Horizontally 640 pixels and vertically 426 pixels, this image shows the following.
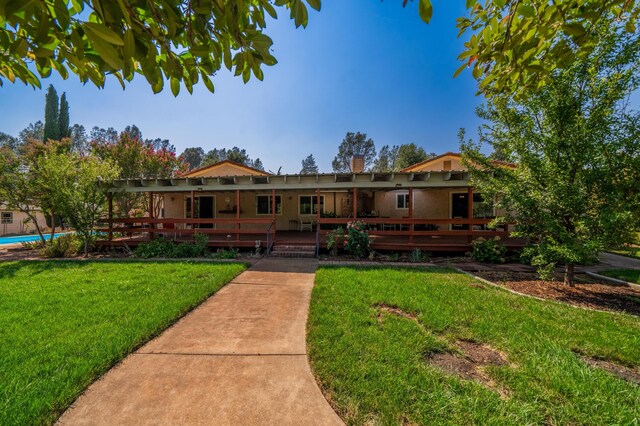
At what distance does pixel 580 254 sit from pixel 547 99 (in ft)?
9.67

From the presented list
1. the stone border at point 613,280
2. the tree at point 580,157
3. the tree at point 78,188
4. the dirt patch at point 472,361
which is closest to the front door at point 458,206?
the stone border at point 613,280

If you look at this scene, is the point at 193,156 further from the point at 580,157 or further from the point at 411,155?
the point at 580,157

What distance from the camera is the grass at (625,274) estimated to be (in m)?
6.02

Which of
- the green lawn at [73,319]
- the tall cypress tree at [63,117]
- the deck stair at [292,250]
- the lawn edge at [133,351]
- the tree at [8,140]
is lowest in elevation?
the lawn edge at [133,351]

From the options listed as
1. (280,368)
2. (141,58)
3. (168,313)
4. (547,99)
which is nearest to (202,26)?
(141,58)

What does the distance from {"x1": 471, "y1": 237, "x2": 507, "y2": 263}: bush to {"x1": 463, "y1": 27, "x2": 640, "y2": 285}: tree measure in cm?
231

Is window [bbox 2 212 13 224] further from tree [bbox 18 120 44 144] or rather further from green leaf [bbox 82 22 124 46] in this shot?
tree [bbox 18 120 44 144]

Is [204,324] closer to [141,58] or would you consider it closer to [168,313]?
[168,313]

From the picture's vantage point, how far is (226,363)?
8.68 feet

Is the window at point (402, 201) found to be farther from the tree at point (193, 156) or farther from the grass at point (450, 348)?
the tree at point (193, 156)

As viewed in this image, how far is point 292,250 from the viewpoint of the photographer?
9.04 m

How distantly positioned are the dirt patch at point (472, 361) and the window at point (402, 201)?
1162cm

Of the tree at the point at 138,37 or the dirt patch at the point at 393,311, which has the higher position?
the tree at the point at 138,37

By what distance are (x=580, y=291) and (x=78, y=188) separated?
14.4m
